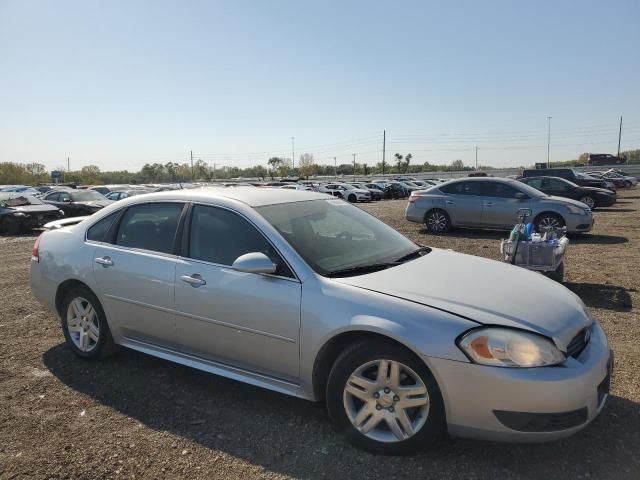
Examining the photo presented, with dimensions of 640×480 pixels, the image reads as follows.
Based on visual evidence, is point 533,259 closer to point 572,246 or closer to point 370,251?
point 370,251

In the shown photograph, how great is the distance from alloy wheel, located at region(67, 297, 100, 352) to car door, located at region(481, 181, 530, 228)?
10147mm

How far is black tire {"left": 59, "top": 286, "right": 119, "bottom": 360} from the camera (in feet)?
14.0

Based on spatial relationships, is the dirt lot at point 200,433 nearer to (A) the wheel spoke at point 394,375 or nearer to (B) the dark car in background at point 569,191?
(A) the wheel spoke at point 394,375

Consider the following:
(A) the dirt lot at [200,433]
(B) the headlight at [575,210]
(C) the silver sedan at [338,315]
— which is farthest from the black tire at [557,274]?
(B) the headlight at [575,210]

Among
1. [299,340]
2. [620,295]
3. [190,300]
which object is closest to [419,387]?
[299,340]

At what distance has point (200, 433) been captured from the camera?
325cm

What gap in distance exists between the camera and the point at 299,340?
10.2ft

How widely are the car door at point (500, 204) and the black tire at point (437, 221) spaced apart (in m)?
0.99

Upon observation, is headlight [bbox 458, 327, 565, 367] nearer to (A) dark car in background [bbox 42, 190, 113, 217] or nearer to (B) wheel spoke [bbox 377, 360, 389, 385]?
(B) wheel spoke [bbox 377, 360, 389, 385]

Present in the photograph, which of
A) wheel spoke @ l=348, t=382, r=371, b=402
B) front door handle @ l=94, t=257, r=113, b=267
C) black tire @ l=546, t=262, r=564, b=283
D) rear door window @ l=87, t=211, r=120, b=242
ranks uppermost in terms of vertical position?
rear door window @ l=87, t=211, r=120, b=242

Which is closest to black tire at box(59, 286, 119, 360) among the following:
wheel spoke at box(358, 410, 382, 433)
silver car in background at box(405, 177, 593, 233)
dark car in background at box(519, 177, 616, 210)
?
wheel spoke at box(358, 410, 382, 433)

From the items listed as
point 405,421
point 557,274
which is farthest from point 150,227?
point 557,274

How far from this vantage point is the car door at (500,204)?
12102 mm

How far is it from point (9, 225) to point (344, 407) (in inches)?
675
